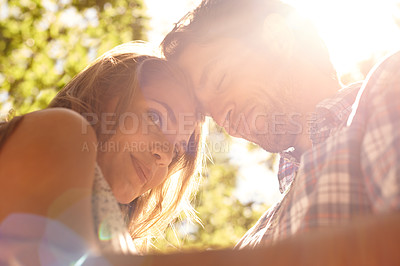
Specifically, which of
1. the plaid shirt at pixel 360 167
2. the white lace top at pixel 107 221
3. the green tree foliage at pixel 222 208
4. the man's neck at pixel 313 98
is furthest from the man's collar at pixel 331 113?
the green tree foliage at pixel 222 208

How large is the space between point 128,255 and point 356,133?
34.1 inches

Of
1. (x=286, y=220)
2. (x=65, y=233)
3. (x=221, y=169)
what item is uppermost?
(x=65, y=233)

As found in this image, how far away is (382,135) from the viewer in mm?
1304

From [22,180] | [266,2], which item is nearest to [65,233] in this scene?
[22,180]

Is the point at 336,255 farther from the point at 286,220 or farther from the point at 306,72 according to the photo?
the point at 306,72

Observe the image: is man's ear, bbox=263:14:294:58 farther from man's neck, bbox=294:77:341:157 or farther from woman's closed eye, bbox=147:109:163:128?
woman's closed eye, bbox=147:109:163:128

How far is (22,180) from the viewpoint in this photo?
4.30ft

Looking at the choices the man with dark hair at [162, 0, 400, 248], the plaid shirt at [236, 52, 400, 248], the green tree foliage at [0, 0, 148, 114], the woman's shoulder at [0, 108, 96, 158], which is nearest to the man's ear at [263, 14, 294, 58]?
the man with dark hair at [162, 0, 400, 248]

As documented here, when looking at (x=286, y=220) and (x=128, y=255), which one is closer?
(x=128, y=255)

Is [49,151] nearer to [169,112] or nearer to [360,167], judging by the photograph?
[360,167]

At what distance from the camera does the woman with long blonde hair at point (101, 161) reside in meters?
1.27

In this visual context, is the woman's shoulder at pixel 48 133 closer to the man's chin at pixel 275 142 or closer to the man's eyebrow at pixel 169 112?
the man's eyebrow at pixel 169 112

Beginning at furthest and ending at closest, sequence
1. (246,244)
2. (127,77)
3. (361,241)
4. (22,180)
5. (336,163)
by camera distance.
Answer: (127,77) → (246,244) → (336,163) → (22,180) → (361,241)

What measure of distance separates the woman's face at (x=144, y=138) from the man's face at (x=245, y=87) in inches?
8.6
